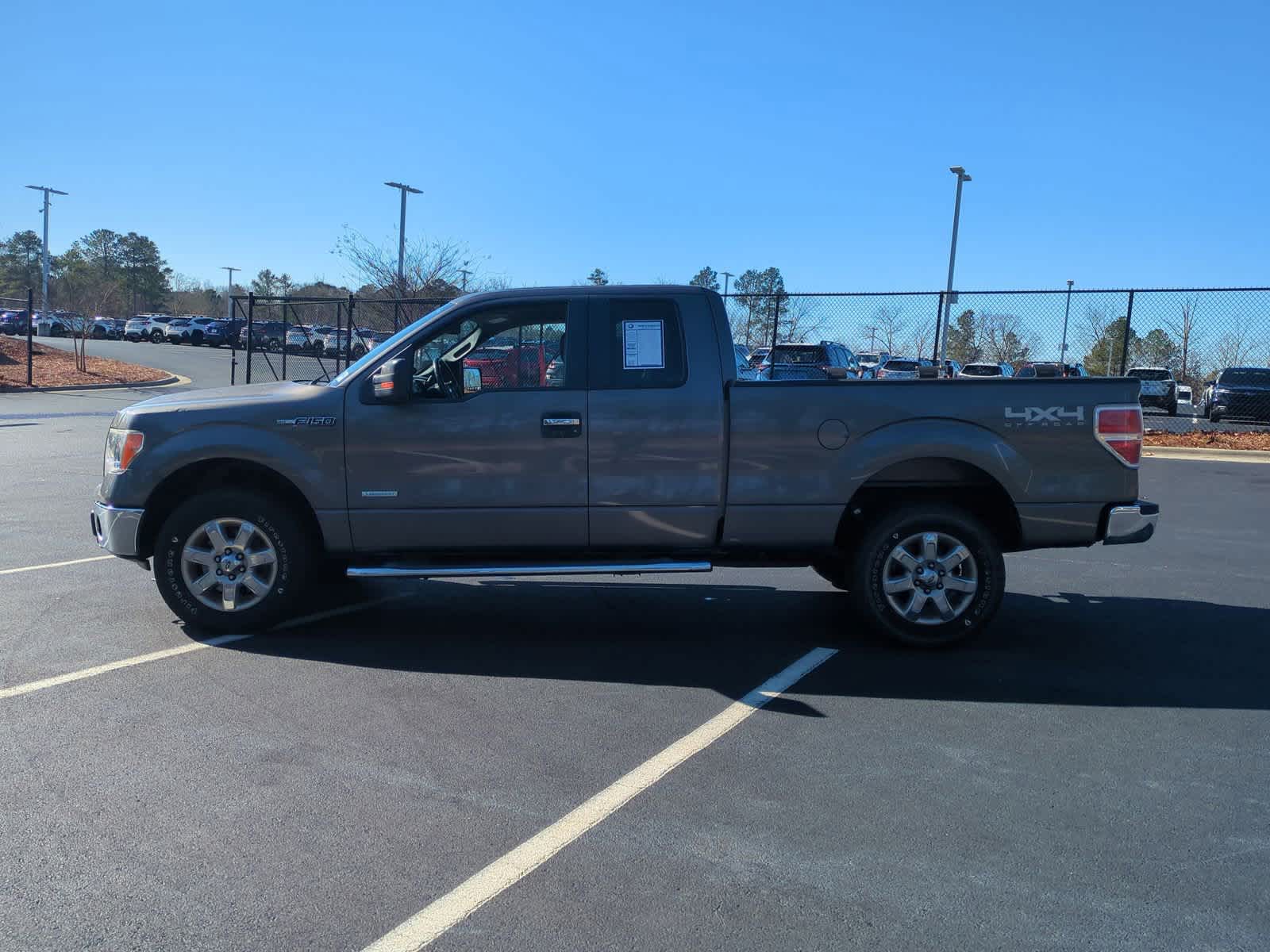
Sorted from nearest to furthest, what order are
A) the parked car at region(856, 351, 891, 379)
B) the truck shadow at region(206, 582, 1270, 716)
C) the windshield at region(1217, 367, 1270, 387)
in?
the truck shadow at region(206, 582, 1270, 716) → the parked car at region(856, 351, 891, 379) → the windshield at region(1217, 367, 1270, 387)

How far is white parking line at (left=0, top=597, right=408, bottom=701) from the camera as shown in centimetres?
497

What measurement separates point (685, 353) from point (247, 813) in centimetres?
341

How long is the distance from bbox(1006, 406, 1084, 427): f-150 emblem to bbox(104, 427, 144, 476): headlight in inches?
196

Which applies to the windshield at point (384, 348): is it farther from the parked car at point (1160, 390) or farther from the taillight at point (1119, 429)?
the parked car at point (1160, 390)

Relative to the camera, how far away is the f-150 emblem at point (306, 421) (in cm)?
587

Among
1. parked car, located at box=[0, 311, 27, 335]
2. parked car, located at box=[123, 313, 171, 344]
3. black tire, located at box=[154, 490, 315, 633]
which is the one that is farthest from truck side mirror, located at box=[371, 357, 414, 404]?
parked car, located at box=[123, 313, 171, 344]

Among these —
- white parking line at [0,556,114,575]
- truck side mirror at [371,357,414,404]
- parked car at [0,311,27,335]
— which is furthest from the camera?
parked car at [0,311,27,335]

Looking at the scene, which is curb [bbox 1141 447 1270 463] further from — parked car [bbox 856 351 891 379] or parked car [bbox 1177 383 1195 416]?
parked car [bbox 1177 383 1195 416]

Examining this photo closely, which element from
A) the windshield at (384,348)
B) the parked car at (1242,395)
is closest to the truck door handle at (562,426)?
the windshield at (384,348)

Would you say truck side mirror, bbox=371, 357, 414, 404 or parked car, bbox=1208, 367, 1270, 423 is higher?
parked car, bbox=1208, 367, 1270, 423

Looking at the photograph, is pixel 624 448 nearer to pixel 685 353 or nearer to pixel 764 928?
pixel 685 353

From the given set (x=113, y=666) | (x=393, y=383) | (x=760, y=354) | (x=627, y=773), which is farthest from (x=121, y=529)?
(x=760, y=354)

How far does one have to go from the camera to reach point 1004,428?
584 centimetres

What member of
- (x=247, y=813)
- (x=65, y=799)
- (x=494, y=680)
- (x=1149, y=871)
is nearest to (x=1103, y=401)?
(x=1149, y=871)
